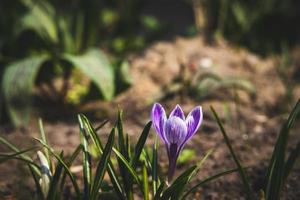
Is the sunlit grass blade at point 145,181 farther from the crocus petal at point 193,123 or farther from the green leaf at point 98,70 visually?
the green leaf at point 98,70

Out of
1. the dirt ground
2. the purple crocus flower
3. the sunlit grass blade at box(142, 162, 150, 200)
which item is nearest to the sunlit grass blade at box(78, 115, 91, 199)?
the sunlit grass blade at box(142, 162, 150, 200)

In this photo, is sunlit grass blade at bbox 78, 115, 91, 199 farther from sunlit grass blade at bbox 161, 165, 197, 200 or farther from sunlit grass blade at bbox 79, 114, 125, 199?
sunlit grass blade at bbox 161, 165, 197, 200

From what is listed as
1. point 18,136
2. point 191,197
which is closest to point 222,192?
point 191,197

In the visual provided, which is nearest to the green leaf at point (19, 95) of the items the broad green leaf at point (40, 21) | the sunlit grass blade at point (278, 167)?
the broad green leaf at point (40, 21)

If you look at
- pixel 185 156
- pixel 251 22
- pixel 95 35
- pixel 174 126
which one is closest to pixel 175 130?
pixel 174 126

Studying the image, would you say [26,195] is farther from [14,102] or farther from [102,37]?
[102,37]
